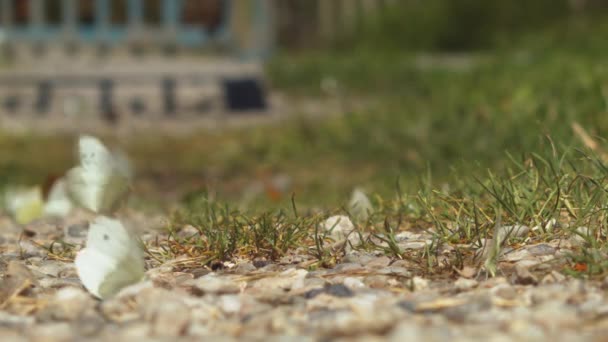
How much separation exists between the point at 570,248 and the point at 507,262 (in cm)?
17

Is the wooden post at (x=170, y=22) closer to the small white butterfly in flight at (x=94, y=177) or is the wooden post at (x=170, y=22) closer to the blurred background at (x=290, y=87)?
the blurred background at (x=290, y=87)

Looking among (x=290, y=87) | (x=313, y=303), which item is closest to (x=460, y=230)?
(x=313, y=303)

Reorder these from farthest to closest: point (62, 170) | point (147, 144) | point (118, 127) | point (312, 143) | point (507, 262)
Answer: point (118, 127), point (147, 144), point (312, 143), point (62, 170), point (507, 262)

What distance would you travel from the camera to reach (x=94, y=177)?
2.55 m

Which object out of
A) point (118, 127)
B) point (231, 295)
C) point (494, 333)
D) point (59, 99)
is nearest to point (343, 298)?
point (231, 295)

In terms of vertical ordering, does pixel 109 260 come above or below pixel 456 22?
above

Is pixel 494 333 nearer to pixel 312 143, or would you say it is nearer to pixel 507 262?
pixel 507 262

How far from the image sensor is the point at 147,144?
759 centimetres

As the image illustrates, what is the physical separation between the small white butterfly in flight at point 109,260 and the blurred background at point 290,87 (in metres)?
1.72

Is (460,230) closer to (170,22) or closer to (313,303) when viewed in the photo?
(313,303)

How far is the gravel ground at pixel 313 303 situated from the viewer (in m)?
1.56

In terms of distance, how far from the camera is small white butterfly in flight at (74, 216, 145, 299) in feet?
6.33

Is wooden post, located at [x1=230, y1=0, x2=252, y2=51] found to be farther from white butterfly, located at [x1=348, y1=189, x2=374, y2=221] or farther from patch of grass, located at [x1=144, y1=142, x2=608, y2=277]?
patch of grass, located at [x1=144, y1=142, x2=608, y2=277]

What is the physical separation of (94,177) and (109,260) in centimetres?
64
